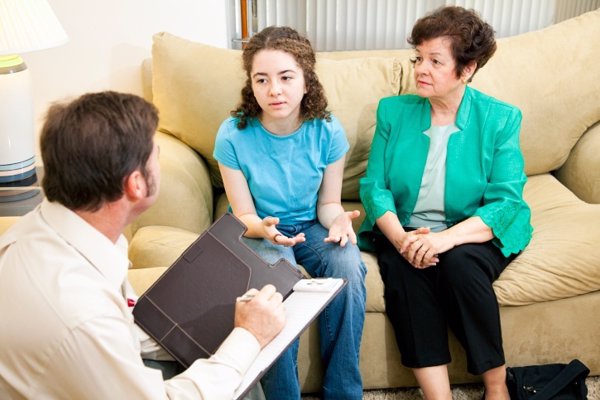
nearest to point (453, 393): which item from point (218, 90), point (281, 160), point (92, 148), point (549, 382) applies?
point (549, 382)

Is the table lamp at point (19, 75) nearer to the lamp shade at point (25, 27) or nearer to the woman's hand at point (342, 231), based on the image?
the lamp shade at point (25, 27)

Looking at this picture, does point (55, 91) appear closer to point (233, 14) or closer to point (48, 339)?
point (233, 14)

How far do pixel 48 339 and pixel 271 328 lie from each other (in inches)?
16.5

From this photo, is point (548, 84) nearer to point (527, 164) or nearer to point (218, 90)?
point (527, 164)

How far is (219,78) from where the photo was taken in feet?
8.06

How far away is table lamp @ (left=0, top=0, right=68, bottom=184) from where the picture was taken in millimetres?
2082

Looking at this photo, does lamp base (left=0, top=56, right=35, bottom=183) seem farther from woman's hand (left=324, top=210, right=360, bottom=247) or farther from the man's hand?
the man's hand

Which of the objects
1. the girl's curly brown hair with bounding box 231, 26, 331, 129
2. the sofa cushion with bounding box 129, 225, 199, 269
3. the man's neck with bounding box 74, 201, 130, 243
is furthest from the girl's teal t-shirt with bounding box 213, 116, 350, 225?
the man's neck with bounding box 74, 201, 130, 243

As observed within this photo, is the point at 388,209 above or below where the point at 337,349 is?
above

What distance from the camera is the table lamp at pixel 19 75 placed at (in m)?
2.08

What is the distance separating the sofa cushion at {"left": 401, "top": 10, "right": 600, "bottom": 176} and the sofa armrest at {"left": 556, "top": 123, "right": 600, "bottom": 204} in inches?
1.4

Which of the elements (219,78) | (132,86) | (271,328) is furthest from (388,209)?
(132,86)

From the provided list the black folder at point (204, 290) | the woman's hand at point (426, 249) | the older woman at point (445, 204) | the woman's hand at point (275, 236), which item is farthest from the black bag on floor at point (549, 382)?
the black folder at point (204, 290)

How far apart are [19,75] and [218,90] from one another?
0.59 m
